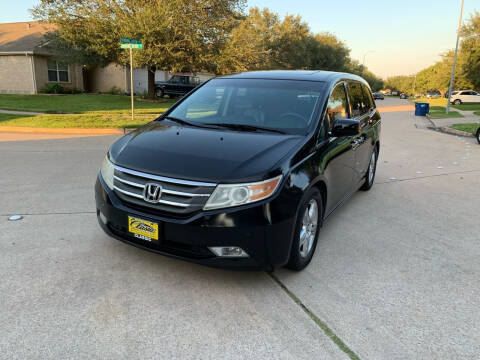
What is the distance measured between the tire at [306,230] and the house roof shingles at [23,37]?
2679 centimetres

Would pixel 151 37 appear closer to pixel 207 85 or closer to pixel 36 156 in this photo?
pixel 36 156

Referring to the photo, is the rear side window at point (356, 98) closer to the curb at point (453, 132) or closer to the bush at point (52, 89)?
the curb at point (453, 132)

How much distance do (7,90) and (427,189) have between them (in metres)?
29.1

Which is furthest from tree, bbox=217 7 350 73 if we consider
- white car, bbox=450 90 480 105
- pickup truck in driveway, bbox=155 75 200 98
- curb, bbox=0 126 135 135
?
curb, bbox=0 126 135 135

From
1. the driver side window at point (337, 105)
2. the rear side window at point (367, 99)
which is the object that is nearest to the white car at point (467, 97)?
the rear side window at point (367, 99)

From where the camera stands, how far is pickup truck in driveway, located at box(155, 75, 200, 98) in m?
28.5

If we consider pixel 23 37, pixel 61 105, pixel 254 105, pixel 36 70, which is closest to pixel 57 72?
pixel 36 70

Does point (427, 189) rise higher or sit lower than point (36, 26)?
lower

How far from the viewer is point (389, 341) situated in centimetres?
259

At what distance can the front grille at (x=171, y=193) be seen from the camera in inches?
111

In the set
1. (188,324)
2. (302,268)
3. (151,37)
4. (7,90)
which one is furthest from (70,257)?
(7,90)

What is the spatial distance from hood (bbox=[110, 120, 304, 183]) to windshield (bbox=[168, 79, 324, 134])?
0.30 meters

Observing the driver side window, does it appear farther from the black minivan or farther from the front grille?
the front grille

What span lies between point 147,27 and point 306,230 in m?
17.7
